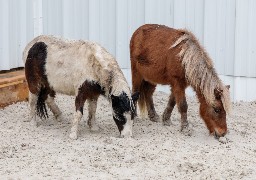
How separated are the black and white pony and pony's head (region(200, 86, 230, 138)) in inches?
35.5

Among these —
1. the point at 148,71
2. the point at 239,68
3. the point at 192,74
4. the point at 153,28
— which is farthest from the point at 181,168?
the point at 239,68

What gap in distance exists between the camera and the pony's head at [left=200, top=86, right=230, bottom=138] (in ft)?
23.8

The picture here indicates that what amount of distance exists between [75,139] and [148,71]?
4.74 feet

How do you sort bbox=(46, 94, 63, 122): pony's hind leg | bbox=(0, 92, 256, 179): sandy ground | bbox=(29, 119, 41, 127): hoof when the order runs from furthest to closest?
bbox=(46, 94, 63, 122): pony's hind leg < bbox=(29, 119, 41, 127): hoof < bbox=(0, 92, 256, 179): sandy ground

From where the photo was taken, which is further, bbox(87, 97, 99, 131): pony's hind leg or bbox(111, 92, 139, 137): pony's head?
bbox(87, 97, 99, 131): pony's hind leg

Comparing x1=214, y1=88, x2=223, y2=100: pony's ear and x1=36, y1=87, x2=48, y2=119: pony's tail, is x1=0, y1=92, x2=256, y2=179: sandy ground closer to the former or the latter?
x1=36, y1=87, x2=48, y2=119: pony's tail

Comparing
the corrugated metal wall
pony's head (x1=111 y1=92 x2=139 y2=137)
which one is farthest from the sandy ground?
the corrugated metal wall

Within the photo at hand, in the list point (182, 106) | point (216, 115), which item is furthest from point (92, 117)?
Result: point (216, 115)

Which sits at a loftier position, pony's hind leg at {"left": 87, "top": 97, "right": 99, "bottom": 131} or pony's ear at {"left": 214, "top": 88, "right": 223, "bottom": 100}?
pony's ear at {"left": 214, "top": 88, "right": 223, "bottom": 100}

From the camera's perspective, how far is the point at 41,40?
7.86 meters

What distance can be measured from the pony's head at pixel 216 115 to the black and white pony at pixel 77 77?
901mm

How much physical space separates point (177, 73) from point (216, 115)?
0.74 m

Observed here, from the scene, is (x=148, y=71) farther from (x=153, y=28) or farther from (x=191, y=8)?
(x=191, y=8)

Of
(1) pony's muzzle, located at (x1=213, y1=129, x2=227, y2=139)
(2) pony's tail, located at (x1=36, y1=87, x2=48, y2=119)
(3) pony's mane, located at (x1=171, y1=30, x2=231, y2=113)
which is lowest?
(1) pony's muzzle, located at (x1=213, y1=129, x2=227, y2=139)
